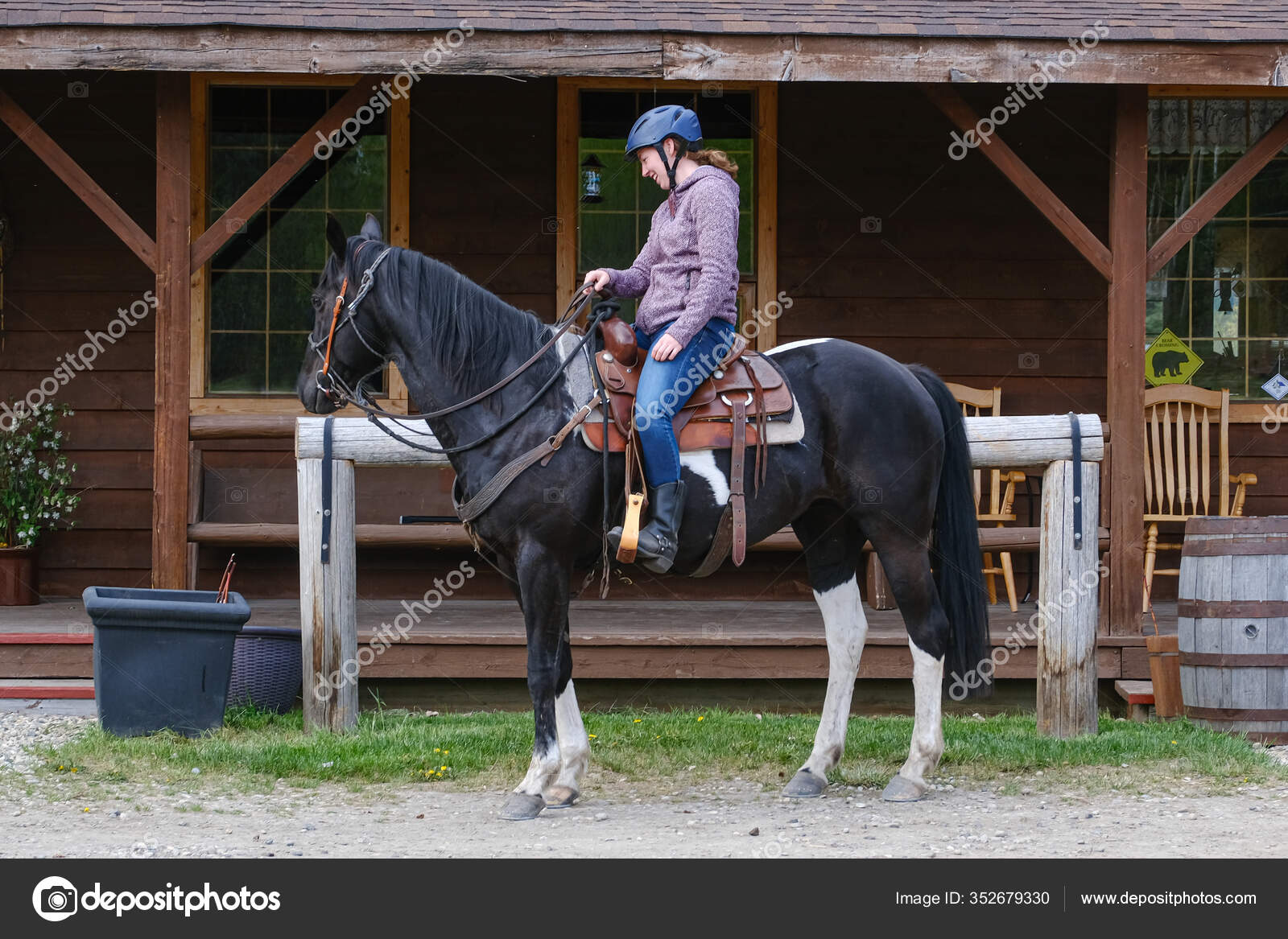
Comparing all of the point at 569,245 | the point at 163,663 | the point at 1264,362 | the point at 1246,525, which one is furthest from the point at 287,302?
the point at 1264,362

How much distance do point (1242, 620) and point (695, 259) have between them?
2.86 meters

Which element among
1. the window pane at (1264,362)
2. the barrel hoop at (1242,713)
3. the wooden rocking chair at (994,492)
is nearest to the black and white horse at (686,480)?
the barrel hoop at (1242,713)

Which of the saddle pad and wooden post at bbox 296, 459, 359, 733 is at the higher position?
the saddle pad

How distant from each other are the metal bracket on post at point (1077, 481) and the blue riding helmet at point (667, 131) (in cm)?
215

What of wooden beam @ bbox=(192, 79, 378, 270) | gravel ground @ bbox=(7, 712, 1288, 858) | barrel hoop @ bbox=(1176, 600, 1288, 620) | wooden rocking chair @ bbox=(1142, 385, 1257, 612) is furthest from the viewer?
wooden rocking chair @ bbox=(1142, 385, 1257, 612)

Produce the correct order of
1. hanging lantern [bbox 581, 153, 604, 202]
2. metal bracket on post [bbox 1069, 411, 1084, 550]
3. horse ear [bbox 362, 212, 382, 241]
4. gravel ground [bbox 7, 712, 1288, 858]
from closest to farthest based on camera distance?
gravel ground [bbox 7, 712, 1288, 858] < horse ear [bbox 362, 212, 382, 241] < metal bracket on post [bbox 1069, 411, 1084, 550] < hanging lantern [bbox 581, 153, 604, 202]

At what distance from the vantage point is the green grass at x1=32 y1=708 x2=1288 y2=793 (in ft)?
16.6

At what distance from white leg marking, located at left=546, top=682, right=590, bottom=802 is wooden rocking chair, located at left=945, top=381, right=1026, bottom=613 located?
140 inches

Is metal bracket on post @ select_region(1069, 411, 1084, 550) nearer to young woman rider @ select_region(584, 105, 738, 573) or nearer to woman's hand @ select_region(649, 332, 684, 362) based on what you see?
young woman rider @ select_region(584, 105, 738, 573)

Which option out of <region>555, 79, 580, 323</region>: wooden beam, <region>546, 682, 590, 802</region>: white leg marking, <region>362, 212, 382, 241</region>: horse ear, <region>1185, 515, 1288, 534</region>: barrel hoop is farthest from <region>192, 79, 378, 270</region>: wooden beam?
<region>1185, 515, 1288, 534</region>: barrel hoop

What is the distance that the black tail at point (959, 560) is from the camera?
5.00m
